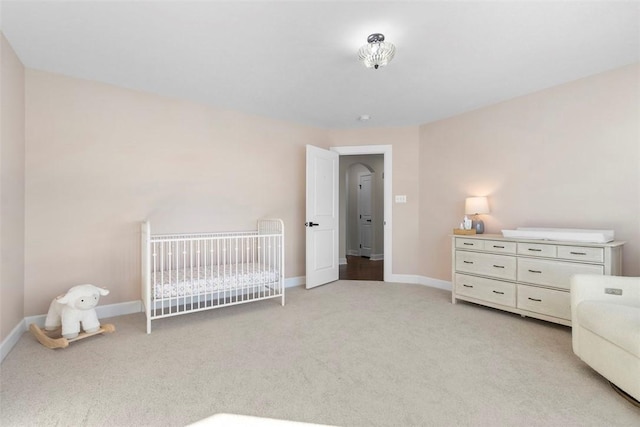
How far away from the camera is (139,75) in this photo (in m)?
2.70

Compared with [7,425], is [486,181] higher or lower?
higher

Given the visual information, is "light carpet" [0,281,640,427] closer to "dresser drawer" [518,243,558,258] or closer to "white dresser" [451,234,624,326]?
"white dresser" [451,234,624,326]

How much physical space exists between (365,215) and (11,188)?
18.2 feet

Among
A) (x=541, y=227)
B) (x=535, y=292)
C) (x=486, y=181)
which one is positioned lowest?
(x=535, y=292)

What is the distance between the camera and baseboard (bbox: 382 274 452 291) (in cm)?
394

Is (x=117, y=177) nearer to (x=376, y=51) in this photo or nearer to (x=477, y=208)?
(x=376, y=51)

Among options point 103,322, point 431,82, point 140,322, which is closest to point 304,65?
point 431,82

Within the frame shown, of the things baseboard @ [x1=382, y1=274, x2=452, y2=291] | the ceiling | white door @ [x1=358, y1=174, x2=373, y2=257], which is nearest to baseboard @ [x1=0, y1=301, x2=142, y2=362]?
the ceiling

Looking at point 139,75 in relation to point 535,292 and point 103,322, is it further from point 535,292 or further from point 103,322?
point 535,292

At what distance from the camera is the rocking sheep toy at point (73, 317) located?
2311 millimetres

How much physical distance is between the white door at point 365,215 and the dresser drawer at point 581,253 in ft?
13.4

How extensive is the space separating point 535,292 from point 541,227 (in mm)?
709

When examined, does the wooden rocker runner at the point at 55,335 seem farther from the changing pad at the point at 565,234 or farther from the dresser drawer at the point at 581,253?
the dresser drawer at the point at 581,253

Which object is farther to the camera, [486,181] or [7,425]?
[486,181]
